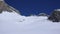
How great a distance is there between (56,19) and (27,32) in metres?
2.02

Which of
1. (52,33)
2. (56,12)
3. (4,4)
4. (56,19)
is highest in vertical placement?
(4,4)

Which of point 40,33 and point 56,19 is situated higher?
point 56,19

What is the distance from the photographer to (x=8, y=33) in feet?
7.06

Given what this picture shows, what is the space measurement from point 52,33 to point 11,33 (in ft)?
2.16

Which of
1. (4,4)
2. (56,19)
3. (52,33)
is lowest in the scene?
(52,33)

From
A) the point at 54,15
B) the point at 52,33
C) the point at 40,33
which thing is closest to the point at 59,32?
the point at 52,33

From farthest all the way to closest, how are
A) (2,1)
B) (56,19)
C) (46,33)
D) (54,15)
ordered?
(2,1) < (54,15) < (56,19) < (46,33)

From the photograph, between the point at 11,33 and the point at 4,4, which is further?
the point at 4,4

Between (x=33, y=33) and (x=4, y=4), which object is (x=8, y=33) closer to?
(x=33, y=33)

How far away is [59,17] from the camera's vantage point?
413cm

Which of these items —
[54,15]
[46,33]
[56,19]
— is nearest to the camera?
[46,33]

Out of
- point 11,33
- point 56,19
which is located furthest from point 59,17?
point 11,33

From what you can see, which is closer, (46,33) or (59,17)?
(46,33)

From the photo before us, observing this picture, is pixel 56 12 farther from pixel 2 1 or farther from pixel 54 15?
pixel 2 1
